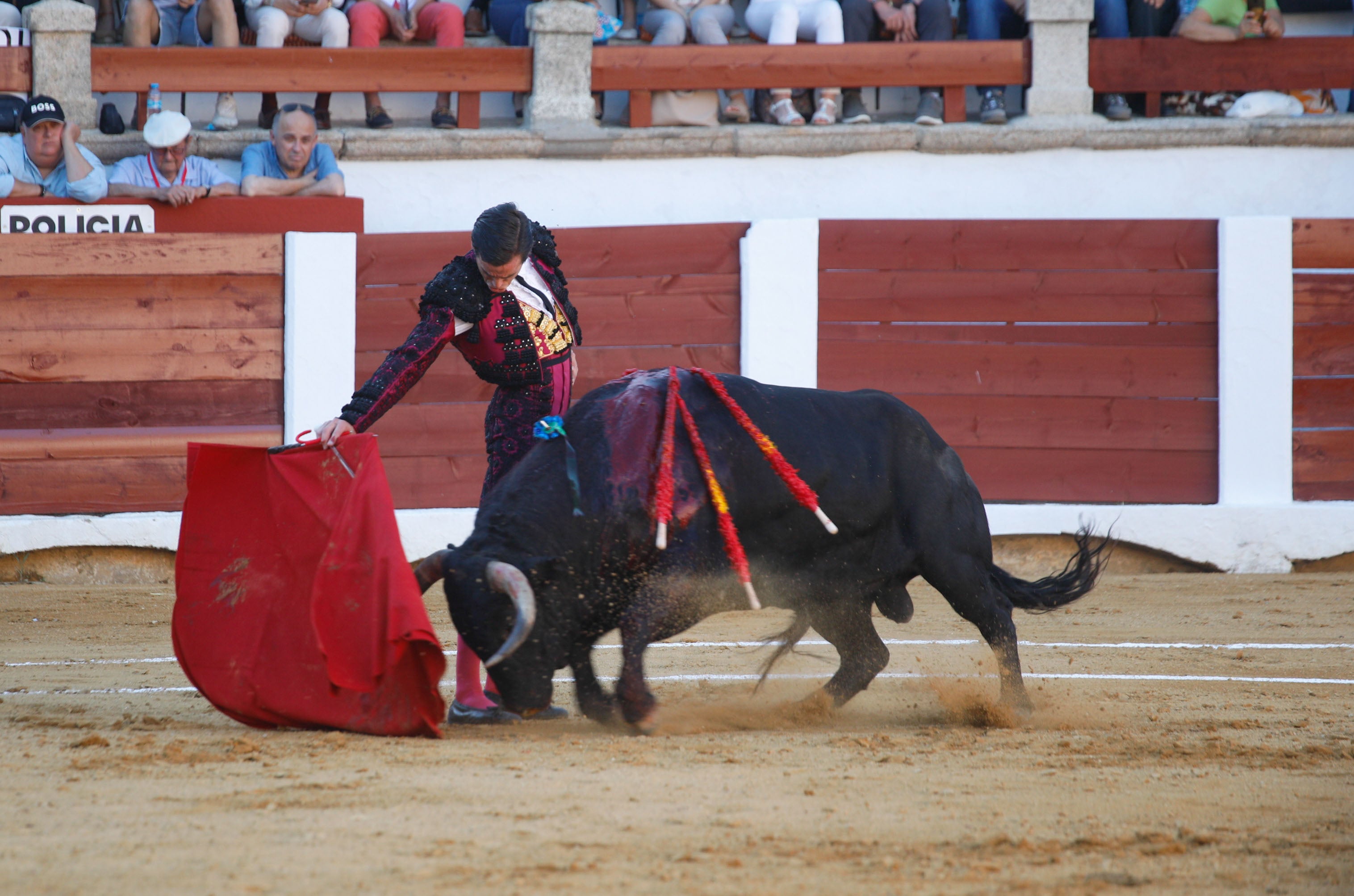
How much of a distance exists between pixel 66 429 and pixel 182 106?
174 centimetres

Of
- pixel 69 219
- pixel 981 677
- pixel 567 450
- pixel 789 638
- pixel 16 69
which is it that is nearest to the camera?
pixel 567 450

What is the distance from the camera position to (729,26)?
6641mm

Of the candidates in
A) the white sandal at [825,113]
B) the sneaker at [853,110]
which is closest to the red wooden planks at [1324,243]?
the sneaker at [853,110]

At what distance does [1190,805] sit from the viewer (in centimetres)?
210

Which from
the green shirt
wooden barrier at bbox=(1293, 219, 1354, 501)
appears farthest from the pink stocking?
the green shirt

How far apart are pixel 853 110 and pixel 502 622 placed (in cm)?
438

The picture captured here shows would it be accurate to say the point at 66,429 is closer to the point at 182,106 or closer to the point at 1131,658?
the point at 182,106

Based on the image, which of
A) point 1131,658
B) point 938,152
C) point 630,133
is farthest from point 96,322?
point 1131,658

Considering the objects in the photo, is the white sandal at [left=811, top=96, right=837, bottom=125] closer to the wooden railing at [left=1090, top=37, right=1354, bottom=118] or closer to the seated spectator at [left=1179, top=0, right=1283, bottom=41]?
the wooden railing at [left=1090, top=37, right=1354, bottom=118]

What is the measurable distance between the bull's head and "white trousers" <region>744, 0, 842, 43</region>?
4.53m

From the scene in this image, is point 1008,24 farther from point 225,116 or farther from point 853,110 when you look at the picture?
point 225,116

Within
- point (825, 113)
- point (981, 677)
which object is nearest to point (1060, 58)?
point (825, 113)

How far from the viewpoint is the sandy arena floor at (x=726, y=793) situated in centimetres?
166

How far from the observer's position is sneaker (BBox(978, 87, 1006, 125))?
20.3 ft
